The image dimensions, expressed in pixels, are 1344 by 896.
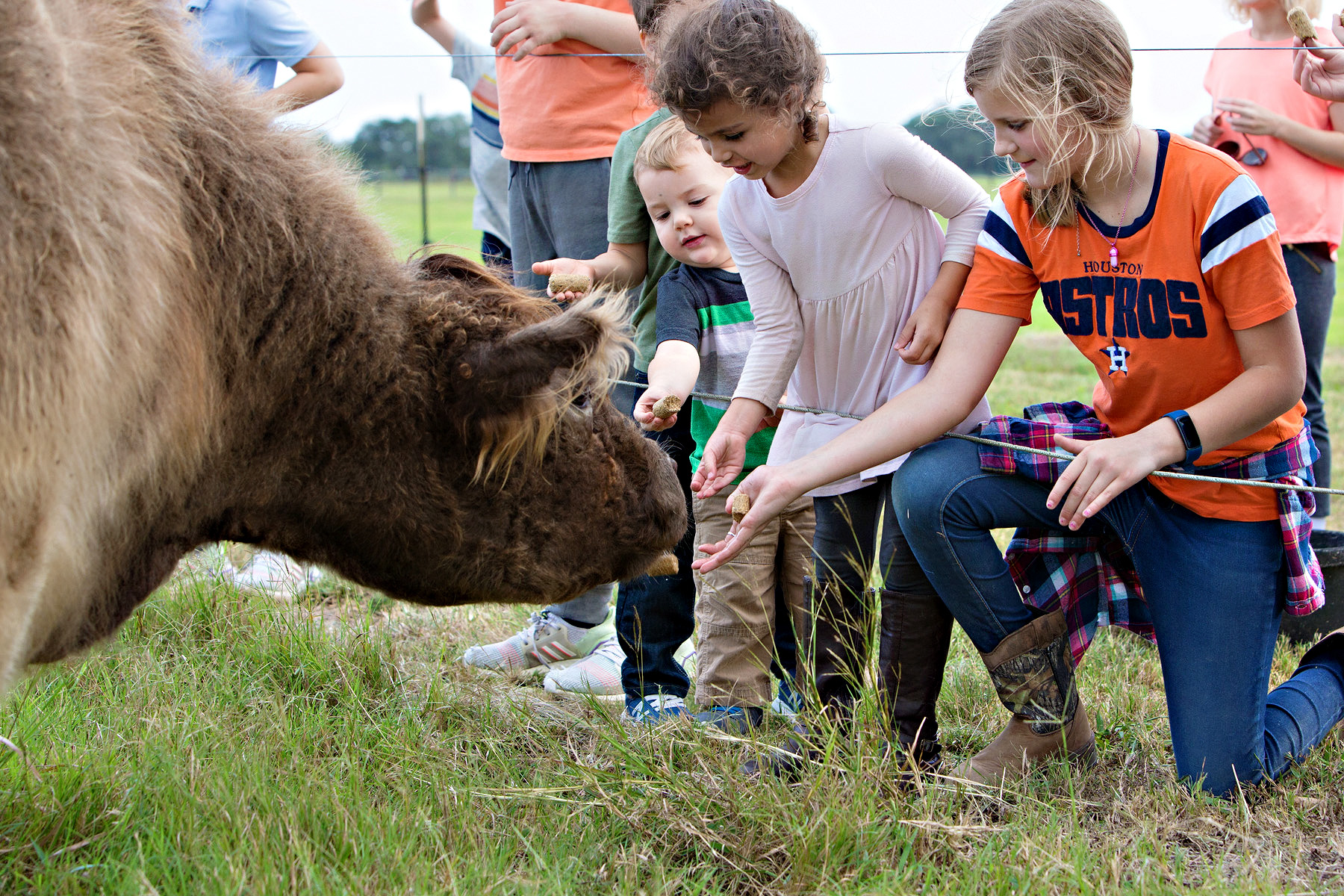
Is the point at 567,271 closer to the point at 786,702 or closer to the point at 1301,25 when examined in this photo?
the point at 786,702

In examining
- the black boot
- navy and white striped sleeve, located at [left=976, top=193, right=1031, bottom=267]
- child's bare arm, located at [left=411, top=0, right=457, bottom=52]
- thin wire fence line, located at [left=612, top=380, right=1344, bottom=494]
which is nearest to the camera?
thin wire fence line, located at [left=612, top=380, right=1344, bottom=494]

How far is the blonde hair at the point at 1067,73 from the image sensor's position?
2.66 metres

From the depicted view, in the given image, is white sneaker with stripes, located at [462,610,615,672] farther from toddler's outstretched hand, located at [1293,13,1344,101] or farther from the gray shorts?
toddler's outstretched hand, located at [1293,13,1344,101]

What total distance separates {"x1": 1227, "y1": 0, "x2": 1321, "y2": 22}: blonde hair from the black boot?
2.73 m

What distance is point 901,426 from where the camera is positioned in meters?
2.94

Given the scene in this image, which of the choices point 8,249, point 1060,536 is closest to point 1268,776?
point 1060,536

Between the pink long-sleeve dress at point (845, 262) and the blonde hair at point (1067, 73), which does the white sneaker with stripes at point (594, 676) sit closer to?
the pink long-sleeve dress at point (845, 262)

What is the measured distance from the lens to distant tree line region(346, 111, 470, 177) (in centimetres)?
4544

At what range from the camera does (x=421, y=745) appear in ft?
10.00

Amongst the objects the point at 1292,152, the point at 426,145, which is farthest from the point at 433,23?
the point at 426,145

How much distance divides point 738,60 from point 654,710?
6.35ft

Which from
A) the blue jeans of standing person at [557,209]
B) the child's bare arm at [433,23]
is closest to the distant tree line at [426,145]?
the child's bare arm at [433,23]

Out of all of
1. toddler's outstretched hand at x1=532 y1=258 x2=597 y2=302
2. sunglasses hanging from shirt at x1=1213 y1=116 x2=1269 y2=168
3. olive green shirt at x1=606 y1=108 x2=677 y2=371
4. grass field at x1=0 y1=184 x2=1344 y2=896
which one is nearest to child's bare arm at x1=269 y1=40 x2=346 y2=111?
olive green shirt at x1=606 y1=108 x2=677 y2=371

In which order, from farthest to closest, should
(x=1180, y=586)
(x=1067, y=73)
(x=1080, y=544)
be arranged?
(x=1080, y=544) < (x=1180, y=586) < (x=1067, y=73)
